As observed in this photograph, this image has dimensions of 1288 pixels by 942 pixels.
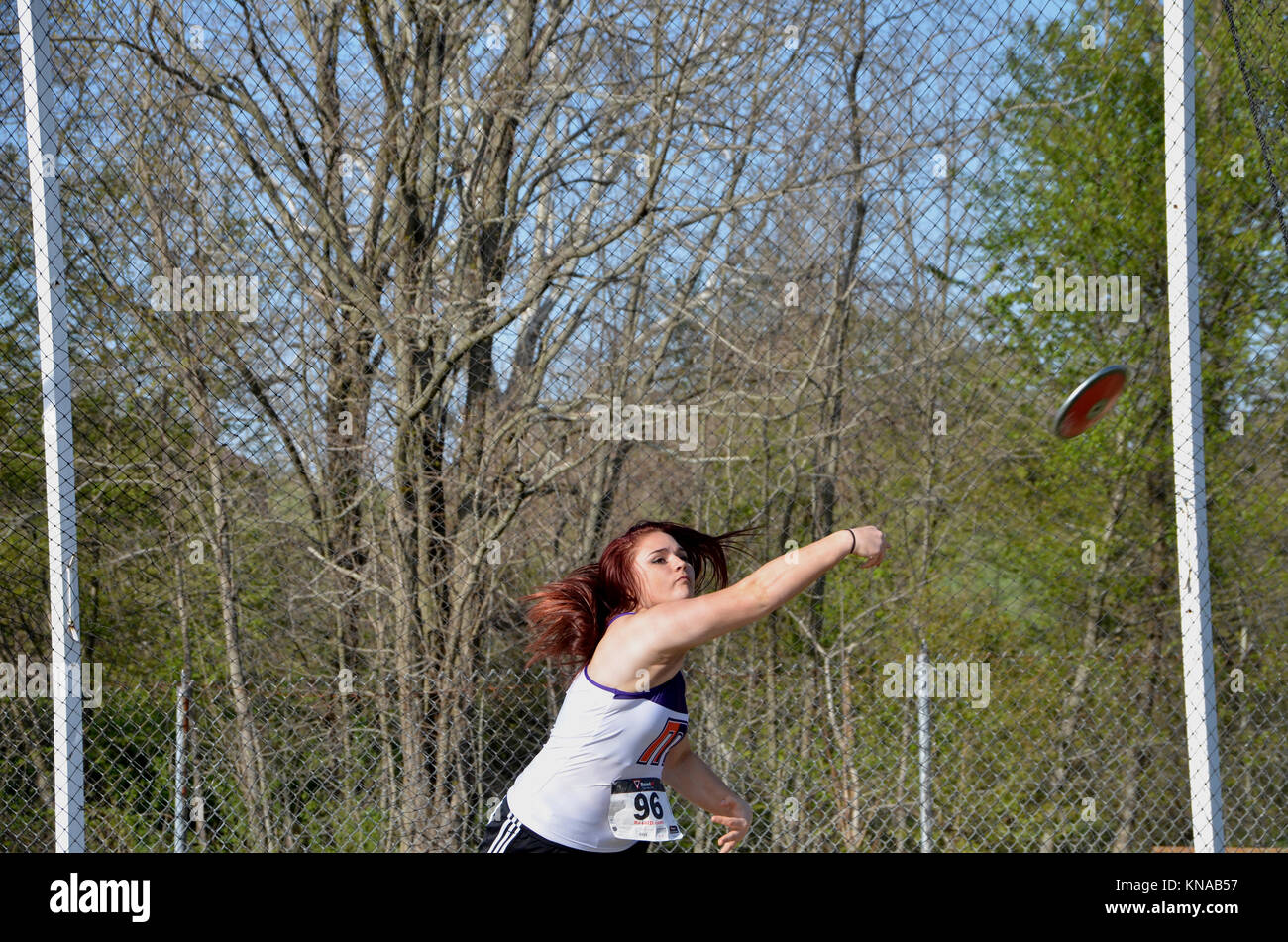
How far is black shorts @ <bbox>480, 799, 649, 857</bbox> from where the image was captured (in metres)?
2.88

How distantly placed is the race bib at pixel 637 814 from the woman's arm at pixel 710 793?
327mm

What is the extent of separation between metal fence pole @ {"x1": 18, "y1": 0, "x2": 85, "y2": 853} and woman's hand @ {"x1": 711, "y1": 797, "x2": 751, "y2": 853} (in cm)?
265

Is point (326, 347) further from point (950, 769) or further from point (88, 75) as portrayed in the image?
point (950, 769)

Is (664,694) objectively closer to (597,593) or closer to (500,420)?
(597,593)

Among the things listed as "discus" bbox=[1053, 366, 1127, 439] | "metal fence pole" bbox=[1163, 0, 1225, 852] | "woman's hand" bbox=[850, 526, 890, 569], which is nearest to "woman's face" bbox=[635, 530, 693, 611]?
"woman's hand" bbox=[850, 526, 890, 569]

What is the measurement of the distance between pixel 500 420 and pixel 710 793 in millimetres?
3086

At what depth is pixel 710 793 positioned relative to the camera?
3.23 metres

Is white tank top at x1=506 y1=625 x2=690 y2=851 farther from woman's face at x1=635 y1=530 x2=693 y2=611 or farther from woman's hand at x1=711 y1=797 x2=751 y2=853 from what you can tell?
woman's hand at x1=711 y1=797 x2=751 y2=853

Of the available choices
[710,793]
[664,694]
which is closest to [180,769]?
[710,793]

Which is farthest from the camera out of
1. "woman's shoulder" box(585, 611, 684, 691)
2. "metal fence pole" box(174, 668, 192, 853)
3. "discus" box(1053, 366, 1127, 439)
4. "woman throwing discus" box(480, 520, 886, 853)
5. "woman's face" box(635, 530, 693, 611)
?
"metal fence pole" box(174, 668, 192, 853)

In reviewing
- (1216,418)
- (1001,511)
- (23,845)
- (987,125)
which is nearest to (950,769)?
(1001,511)

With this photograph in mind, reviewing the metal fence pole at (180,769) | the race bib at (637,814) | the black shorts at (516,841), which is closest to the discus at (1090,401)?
the race bib at (637,814)

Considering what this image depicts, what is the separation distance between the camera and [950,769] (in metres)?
5.89

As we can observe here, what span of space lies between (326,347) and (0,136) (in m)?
1.93
